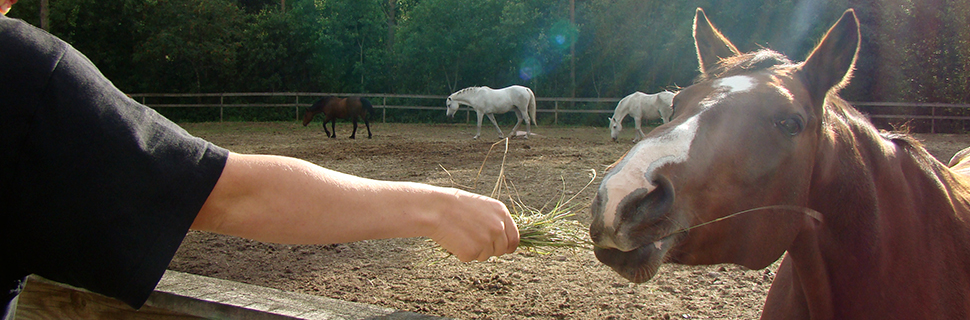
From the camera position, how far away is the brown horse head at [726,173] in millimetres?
1315

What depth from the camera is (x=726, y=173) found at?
143 centimetres

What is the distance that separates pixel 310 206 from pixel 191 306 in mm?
1005

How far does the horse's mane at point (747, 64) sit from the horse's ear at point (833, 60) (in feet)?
0.33

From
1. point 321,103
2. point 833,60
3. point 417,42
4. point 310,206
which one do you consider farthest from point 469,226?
point 417,42

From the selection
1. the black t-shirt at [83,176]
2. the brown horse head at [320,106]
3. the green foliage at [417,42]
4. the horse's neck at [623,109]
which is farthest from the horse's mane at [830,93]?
the green foliage at [417,42]

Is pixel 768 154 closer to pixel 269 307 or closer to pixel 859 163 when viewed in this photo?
pixel 859 163

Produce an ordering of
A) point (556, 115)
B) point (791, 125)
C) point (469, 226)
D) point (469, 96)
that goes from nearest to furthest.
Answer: point (469, 226), point (791, 125), point (469, 96), point (556, 115)

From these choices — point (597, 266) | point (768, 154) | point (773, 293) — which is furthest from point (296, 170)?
point (597, 266)

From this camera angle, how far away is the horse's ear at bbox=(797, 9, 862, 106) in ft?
4.96

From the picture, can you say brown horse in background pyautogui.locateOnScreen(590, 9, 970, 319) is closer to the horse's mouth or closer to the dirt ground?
the horse's mouth

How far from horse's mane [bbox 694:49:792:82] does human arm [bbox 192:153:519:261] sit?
3.45ft

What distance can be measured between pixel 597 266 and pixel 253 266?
248 centimetres

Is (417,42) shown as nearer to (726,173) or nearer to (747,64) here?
(747,64)

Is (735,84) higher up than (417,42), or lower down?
lower down
